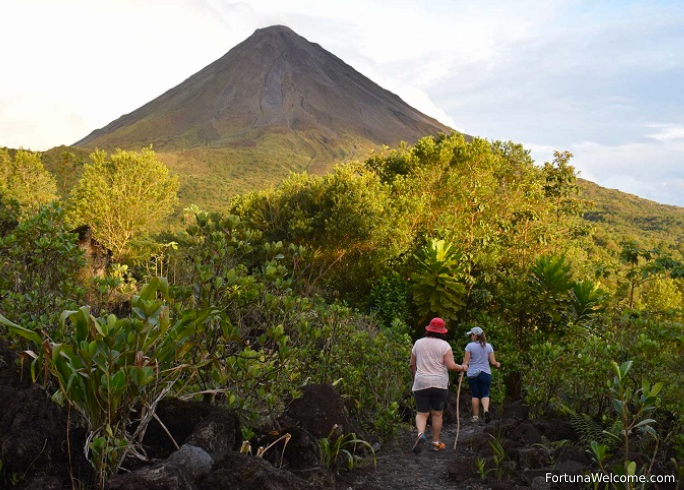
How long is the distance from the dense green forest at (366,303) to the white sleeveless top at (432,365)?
428 millimetres

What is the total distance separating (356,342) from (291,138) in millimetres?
135736

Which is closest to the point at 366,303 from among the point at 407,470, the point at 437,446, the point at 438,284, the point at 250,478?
the point at 438,284

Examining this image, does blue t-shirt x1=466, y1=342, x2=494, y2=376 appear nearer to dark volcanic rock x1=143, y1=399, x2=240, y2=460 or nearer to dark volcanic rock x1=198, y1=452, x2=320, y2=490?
dark volcanic rock x1=143, y1=399, x2=240, y2=460

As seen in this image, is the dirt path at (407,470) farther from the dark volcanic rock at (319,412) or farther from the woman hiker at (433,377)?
the dark volcanic rock at (319,412)

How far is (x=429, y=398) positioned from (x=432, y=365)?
1.19 ft

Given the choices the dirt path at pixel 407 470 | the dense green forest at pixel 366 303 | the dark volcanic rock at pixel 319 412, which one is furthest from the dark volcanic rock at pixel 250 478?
the dark volcanic rock at pixel 319 412

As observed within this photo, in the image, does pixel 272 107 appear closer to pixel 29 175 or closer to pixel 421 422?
pixel 29 175

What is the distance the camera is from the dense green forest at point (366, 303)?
3.05 m

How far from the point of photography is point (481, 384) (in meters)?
7.71

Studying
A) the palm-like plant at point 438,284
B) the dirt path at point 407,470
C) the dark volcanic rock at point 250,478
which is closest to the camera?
the dark volcanic rock at point 250,478

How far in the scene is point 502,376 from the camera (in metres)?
10.3

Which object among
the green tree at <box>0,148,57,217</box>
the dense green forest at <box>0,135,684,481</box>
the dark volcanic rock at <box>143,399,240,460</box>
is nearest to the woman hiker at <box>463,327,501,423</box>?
the dense green forest at <box>0,135,684,481</box>

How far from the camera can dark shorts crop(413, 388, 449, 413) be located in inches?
231

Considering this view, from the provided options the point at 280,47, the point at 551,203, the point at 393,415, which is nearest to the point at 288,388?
the point at 393,415
